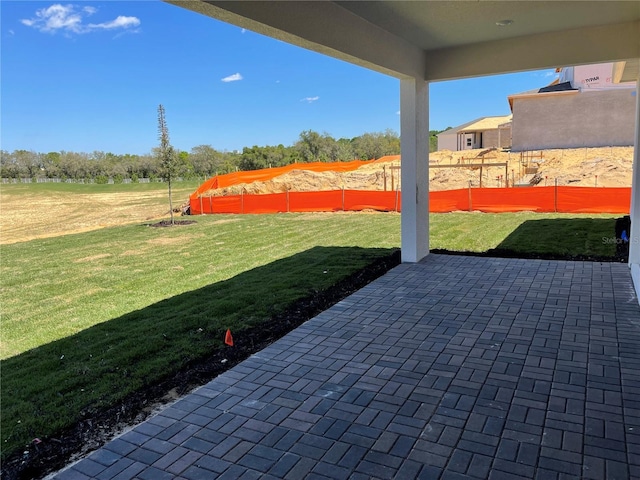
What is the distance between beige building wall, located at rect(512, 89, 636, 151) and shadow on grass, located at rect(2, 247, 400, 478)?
26345 mm

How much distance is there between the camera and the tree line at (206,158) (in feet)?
157

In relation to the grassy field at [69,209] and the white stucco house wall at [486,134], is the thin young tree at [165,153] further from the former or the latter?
the white stucco house wall at [486,134]

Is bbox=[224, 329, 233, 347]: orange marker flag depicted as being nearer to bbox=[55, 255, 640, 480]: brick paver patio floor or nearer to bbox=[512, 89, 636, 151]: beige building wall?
bbox=[55, 255, 640, 480]: brick paver patio floor

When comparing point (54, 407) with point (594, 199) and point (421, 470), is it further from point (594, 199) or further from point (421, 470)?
point (594, 199)

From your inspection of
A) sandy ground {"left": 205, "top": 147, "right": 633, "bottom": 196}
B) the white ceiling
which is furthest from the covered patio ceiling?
sandy ground {"left": 205, "top": 147, "right": 633, "bottom": 196}

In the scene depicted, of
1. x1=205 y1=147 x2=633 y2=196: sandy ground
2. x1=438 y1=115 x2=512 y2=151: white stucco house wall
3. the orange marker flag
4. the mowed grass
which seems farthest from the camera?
x1=438 y1=115 x2=512 y2=151: white stucco house wall

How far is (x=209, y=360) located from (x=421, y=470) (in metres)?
2.23

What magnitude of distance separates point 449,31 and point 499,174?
2077 centimetres

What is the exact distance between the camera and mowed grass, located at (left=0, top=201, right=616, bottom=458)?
3.60 metres

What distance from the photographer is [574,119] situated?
27797mm

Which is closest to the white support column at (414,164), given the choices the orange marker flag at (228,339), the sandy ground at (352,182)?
the orange marker flag at (228,339)

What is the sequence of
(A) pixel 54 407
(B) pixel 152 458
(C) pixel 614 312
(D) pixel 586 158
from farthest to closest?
1. (D) pixel 586 158
2. (C) pixel 614 312
3. (A) pixel 54 407
4. (B) pixel 152 458

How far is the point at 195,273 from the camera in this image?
25.1 ft

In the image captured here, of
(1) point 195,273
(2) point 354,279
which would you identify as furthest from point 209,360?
(1) point 195,273
